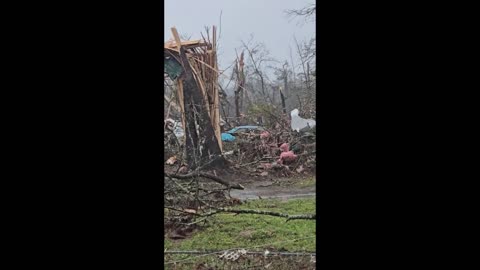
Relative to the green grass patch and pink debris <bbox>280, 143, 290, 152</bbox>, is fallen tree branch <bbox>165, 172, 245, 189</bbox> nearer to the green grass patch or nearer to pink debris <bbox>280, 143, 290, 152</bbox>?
the green grass patch

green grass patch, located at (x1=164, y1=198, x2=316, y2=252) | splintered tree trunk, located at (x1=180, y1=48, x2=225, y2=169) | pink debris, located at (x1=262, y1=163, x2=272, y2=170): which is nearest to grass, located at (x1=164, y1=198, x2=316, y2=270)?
green grass patch, located at (x1=164, y1=198, x2=316, y2=252)

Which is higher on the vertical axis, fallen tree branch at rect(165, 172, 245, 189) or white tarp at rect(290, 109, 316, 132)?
white tarp at rect(290, 109, 316, 132)

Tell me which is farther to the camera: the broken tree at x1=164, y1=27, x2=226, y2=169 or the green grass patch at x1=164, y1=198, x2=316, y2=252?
the broken tree at x1=164, y1=27, x2=226, y2=169

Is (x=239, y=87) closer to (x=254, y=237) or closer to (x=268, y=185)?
(x=268, y=185)

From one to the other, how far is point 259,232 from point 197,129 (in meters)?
0.57

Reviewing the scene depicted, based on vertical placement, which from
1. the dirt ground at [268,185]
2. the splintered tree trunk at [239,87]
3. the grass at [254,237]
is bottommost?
the grass at [254,237]

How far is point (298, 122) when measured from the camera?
2250 mm

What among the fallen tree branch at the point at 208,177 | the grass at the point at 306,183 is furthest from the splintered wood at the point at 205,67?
the grass at the point at 306,183

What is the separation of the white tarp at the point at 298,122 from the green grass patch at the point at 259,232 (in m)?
0.35

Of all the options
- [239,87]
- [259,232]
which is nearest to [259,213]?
[259,232]

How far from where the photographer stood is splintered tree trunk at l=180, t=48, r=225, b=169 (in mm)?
2242

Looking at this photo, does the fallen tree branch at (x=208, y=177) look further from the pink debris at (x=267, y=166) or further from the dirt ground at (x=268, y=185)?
the pink debris at (x=267, y=166)

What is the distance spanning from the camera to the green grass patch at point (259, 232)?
2.12 m
